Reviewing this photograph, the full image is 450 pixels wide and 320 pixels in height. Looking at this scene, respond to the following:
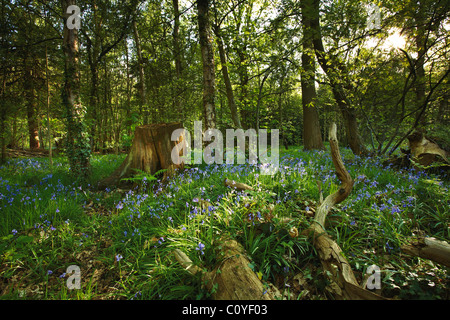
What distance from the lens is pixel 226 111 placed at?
13109 millimetres

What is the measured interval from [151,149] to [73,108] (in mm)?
2020

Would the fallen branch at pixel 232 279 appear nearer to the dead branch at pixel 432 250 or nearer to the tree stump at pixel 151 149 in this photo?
the dead branch at pixel 432 250

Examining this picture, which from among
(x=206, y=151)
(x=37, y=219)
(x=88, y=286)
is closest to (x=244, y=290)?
(x=88, y=286)

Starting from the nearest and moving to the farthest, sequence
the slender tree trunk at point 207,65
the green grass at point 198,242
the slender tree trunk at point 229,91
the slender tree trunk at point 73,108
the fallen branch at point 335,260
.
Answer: the fallen branch at point 335,260, the green grass at point 198,242, the slender tree trunk at point 73,108, the slender tree trunk at point 207,65, the slender tree trunk at point 229,91

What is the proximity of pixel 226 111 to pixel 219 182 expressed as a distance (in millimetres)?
10038

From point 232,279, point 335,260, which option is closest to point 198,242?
point 232,279

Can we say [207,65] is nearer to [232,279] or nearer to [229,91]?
[229,91]

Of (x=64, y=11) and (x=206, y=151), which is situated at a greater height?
(x=64, y=11)

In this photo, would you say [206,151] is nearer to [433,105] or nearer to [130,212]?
[130,212]

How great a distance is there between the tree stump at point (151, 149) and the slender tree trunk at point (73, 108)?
81cm

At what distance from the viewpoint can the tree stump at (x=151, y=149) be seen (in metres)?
4.63

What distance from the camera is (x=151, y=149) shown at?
471 cm

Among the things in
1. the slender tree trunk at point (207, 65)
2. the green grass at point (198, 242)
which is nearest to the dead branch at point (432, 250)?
the green grass at point (198, 242)

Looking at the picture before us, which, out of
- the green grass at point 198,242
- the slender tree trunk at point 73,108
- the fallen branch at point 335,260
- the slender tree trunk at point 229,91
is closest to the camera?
the fallen branch at point 335,260
